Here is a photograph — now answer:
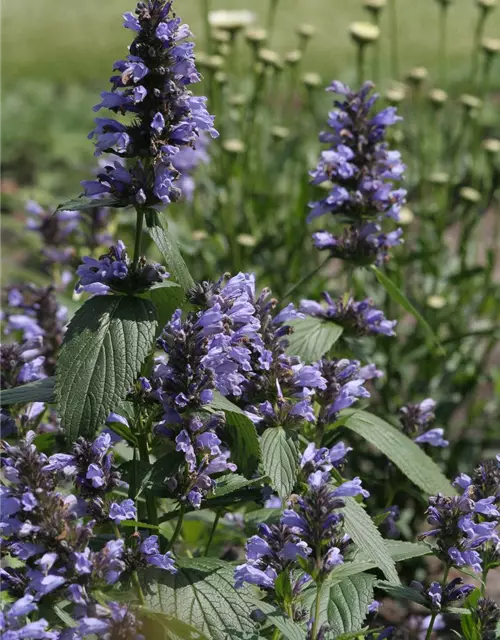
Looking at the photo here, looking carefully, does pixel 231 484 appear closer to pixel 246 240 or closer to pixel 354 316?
pixel 354 316

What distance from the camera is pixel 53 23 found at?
42.1 feet

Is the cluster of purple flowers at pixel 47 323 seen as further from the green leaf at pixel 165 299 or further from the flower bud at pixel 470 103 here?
the flower bud at pixel 470 103

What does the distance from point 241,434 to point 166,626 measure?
0.46 metres

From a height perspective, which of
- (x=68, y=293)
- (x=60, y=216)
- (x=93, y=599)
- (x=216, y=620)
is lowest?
(x=68, y=293)

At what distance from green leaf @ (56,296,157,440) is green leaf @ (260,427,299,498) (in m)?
0.36

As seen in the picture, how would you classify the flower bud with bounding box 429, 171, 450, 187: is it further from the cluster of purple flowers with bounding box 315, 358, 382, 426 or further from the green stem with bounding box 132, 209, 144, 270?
the green stem with bounding box 132, 209, 144, 270

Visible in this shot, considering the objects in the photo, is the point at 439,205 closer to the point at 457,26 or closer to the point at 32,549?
the point at 32,549

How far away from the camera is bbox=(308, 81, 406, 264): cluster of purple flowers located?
3.26 m

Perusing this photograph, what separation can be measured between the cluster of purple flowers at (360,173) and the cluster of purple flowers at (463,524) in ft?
3.35

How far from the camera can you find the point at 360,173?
10.7ft

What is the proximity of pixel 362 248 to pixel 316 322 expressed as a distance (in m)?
0.28

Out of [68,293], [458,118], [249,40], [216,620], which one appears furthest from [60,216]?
[458,118]

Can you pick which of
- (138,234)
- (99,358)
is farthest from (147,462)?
(138,234)

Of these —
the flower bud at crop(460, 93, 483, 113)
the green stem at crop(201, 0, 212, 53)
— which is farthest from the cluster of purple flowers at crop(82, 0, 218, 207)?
the flower bud at crop(460, 93, 483, 113)
